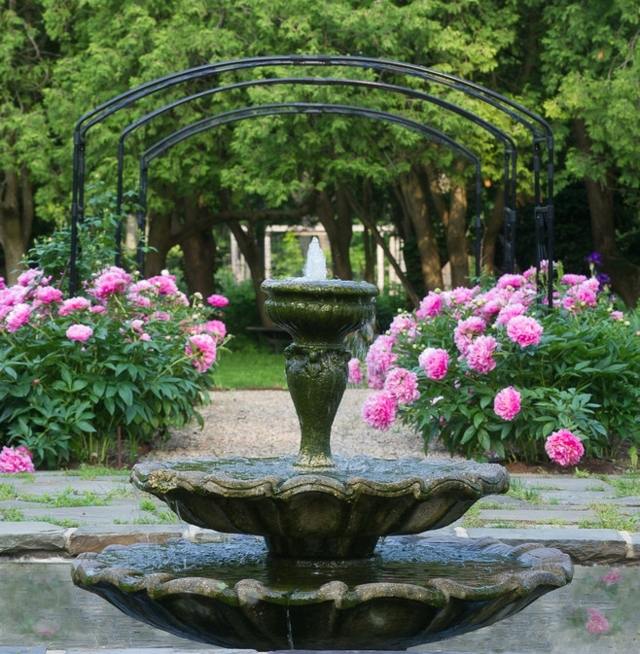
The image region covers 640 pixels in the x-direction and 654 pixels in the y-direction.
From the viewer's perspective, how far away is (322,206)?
23688 millimetres

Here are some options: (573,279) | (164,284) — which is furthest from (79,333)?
(573,279)

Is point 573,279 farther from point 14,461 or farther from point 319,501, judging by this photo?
point 319,501

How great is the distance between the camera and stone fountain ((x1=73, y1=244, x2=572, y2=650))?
13.0 ft

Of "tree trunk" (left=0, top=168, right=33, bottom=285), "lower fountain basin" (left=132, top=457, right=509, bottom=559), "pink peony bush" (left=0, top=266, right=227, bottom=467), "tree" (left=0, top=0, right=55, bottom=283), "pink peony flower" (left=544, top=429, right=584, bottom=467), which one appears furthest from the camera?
"tree trunk" (left=0, top=168, right=33, bottom=285)

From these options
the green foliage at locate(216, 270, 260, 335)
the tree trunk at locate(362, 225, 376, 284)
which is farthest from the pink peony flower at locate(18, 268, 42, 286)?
the tree trunk at locate(362, 225, 376, 284)

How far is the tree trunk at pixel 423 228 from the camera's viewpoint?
21797 mm

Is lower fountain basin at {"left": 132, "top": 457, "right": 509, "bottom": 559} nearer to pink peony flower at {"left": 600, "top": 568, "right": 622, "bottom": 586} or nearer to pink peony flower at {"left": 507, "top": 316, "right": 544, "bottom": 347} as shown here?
pink peony flower at {"left": 600, "top": 568, "right": 622, "bottom": 586}

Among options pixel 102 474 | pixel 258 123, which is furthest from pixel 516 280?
pixel 258 123

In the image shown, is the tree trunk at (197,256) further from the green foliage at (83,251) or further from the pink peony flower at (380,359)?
the pink peony flower at (380,359)

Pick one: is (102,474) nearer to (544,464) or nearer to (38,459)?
(38,459)

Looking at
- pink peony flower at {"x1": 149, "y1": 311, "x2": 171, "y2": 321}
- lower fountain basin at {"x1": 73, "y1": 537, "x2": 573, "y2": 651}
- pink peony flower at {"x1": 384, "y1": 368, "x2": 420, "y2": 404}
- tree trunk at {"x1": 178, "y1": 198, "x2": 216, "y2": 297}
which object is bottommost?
lower fountain basin at {"x1": 73, "y1": 537, "x2": 573, "y2": 651}

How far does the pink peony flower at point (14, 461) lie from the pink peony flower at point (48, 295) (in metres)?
1.14

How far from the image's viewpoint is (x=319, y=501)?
13.5 ft

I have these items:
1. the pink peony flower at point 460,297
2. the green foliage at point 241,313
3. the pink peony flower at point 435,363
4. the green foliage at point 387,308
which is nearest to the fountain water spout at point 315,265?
the pink peony flower at point 435,363
